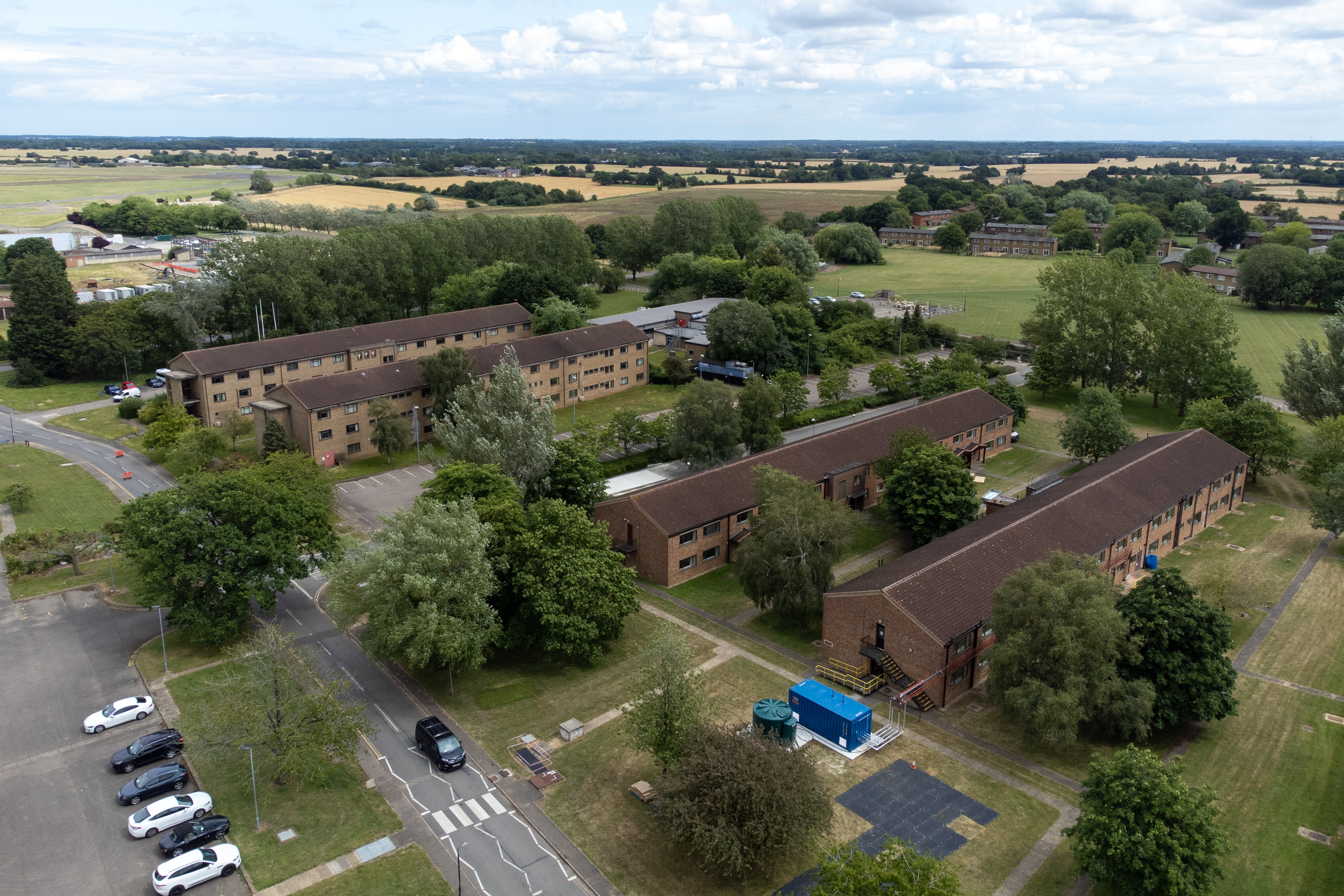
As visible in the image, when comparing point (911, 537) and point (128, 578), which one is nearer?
point (128, 578)

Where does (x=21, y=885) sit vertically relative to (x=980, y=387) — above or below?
below

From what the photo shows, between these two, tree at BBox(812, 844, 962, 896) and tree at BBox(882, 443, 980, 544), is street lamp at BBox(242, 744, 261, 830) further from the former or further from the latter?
tree at BBox(882, 443, 980, 544)

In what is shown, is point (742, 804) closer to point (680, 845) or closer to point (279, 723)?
point (680, 845)

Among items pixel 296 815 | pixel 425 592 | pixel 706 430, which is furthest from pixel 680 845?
pixel 706 430

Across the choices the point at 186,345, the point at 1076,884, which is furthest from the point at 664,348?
the point at 1076,884

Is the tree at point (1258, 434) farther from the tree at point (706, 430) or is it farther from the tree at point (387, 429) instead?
the tree at point (387, 429)

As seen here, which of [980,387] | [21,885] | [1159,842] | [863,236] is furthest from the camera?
[863,236]

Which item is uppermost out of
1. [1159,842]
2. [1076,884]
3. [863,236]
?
[863,236]

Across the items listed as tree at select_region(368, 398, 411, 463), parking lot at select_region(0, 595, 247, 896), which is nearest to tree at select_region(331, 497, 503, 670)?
parking lot at select_region(0, 595, 247, 896)

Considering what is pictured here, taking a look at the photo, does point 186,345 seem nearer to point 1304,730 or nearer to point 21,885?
point 21,885
